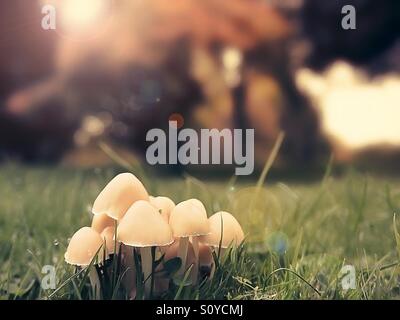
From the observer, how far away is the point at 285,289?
1168 mm

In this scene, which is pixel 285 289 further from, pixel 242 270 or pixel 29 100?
pixel 29 100

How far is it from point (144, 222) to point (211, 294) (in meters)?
0.24

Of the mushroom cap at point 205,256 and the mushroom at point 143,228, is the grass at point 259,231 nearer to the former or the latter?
the mushroom cap at point 205,256

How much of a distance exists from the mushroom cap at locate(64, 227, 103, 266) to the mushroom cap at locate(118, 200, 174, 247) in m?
0.05

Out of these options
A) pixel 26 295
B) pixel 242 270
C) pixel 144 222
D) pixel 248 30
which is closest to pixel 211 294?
pixel 242 270

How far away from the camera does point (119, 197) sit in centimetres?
104

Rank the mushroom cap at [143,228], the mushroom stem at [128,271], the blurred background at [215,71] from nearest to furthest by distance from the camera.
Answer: the mushroom cap at [143,228]
the mushroom stem at [128,271]
the blurred background at [215,71]

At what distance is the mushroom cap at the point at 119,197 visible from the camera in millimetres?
1036

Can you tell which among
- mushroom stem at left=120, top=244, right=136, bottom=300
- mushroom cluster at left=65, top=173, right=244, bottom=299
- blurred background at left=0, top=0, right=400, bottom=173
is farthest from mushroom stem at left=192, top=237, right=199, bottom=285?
blurred background at left=0, top=0, right=400, bottom=173

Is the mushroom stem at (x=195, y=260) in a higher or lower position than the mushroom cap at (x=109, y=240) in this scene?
lower

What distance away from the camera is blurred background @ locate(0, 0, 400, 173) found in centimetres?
133

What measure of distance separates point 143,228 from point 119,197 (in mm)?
77

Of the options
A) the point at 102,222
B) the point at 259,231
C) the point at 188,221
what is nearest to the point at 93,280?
the point at 102,222

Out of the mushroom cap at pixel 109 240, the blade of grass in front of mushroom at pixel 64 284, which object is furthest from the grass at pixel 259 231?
the mushroom cap at pixel 109 240
